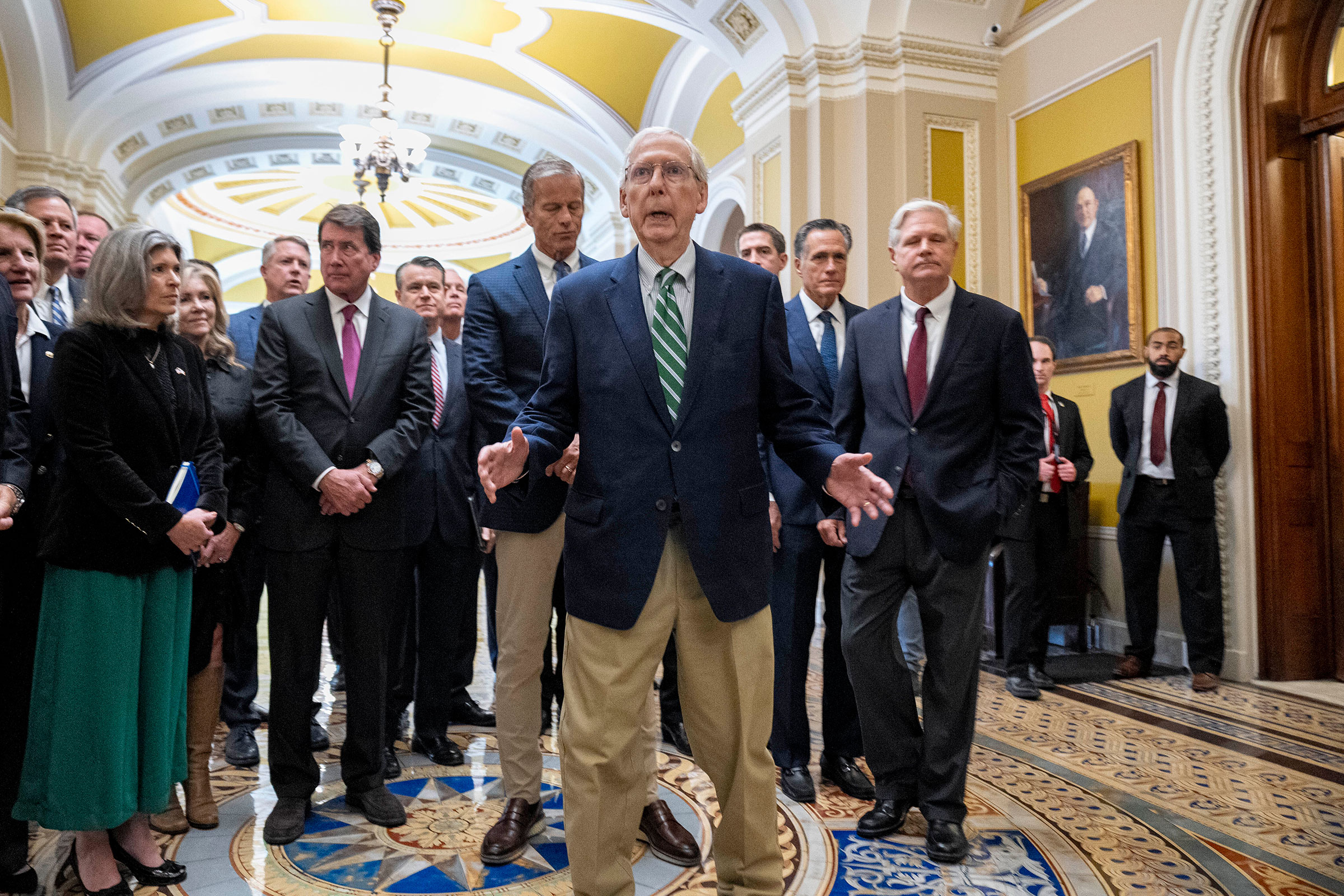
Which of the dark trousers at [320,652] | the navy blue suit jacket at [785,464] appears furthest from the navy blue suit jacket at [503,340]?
the navy blue suit jacket at [785,464]

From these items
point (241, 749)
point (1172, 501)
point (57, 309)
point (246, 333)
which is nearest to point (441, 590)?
point (241, 749)

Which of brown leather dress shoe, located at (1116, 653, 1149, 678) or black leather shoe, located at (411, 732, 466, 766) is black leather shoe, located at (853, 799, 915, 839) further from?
brown leather dress shoe, located at (1116, 653, 1149, 678)

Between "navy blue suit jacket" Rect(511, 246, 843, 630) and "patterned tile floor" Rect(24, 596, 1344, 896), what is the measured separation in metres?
0.91

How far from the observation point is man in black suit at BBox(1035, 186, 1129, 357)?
18.4 ft

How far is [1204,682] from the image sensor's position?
4.48 metres

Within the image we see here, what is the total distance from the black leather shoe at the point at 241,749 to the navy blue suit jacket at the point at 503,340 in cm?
134

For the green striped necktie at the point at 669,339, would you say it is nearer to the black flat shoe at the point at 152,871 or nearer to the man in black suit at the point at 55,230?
the black flat shoe at the point at 152,871

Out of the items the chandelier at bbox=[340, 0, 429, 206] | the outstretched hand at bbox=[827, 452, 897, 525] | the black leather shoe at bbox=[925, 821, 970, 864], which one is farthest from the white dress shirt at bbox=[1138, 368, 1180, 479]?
the chandelier at bbox=[340, 0, 429, 206]

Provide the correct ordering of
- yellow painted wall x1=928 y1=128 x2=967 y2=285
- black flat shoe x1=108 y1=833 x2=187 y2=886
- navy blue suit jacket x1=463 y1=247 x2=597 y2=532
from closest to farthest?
black flat shoe x1=108 y1=833 x2=187 y2=886, navy blue suit jacket x1=463 y1=247 x2=597 y2=532, yellow painted wall x1=928 y1=128 x2=967 y2=285

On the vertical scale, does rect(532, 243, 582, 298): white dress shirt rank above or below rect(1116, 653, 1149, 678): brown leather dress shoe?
above

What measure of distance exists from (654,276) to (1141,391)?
12.8 ft

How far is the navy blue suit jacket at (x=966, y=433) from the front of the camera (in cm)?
248

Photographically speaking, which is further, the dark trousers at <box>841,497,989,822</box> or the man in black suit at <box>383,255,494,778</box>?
the man in black suit at <box>383,255,494,778</box>

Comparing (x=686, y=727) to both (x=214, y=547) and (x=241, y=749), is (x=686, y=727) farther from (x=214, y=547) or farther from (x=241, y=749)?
(x=241, y=749)
